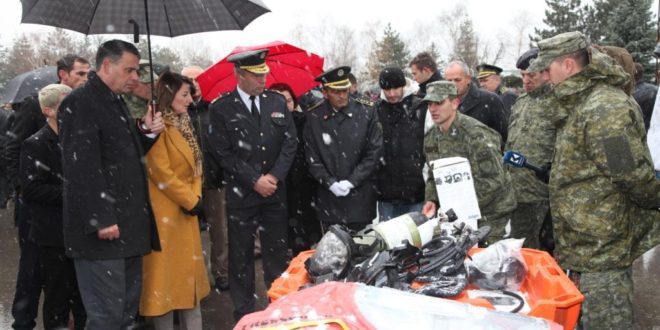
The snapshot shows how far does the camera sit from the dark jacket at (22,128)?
5395 millimetres

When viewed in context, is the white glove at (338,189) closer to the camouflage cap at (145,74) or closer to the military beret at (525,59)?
the camouflage cap at (145,74)

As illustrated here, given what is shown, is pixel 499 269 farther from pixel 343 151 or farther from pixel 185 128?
pixel 185 128

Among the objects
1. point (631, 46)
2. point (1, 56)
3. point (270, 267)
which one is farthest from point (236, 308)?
point (1, 56)

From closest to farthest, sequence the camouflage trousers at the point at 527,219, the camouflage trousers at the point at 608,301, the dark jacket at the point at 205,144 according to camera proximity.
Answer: the camouflage trousers at the point at 608,301, the camouflage trousers at the point at 527,219, the dark jacket at the point at 205,144

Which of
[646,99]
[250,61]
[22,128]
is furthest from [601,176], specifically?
[646,99]

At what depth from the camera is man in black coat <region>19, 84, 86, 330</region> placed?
4.54 meters

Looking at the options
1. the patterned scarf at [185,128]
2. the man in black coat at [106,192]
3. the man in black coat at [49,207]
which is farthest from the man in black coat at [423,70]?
the man in black coat at [49,207]

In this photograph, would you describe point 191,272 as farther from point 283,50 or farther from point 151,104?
point 283,50

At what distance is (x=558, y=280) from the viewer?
300cm

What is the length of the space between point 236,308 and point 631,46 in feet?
78.5

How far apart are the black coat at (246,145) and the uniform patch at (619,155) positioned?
267 centimetres

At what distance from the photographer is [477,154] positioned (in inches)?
179

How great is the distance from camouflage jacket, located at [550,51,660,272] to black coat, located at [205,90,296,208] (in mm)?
2377

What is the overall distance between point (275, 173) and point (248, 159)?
0.87 feet
